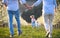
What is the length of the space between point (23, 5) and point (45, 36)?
57 centimetres

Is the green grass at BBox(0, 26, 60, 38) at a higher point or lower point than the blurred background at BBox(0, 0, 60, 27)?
lower

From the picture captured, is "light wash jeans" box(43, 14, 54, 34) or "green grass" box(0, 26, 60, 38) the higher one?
"light wash jeans" box(43, 14, 54, 34)

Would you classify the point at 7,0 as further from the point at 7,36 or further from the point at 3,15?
the point at 7,36

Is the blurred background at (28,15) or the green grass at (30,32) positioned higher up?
the blurred background at (28,15)

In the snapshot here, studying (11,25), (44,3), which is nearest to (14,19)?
(11,25)

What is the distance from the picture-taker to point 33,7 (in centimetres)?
Answer: 470

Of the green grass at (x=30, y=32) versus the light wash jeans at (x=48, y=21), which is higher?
the light wash jeans at (x=48, y=21)

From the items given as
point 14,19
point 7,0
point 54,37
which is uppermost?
point 7,0

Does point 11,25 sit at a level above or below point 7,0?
below

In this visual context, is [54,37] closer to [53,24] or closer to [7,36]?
[53,24]

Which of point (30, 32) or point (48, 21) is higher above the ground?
point (48, 21)

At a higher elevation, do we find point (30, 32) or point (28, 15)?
point (28, 15)

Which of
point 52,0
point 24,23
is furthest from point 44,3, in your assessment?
point 24,23

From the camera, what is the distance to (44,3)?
4.63 metres
